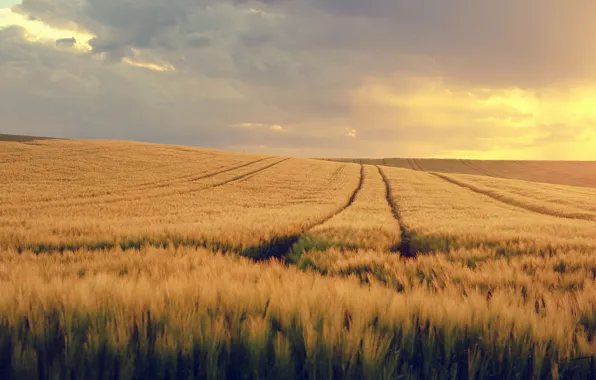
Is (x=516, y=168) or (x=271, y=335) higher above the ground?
(x=516, y=168)

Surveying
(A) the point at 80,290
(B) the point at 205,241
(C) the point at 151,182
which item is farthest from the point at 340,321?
(C) the point at 151,182

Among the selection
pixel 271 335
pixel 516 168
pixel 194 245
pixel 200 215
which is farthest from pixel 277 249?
pixel 516 168

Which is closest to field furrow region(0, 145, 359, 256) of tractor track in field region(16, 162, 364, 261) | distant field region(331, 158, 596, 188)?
tractor track in field region(16, 162, 364, 261)

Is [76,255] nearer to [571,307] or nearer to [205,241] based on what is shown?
[205,241]

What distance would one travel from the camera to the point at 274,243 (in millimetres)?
10727

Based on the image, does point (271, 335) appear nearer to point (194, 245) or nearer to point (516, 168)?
point (194, 245)

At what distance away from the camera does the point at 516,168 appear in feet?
302

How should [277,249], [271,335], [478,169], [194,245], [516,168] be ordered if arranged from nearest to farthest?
[271,335]
[194,245]
[277,249]
[478,169]
[516,168]

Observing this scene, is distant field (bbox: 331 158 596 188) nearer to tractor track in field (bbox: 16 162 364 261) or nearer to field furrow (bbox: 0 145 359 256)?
field furrow (bbox: 0 145 359 256)

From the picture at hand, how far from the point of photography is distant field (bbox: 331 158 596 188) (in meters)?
76.3

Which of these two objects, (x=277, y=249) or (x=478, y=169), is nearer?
(x=277, y=249)

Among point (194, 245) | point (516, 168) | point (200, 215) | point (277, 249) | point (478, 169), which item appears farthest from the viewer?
point (516, 168)

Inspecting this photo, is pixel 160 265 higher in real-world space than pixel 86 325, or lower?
lower

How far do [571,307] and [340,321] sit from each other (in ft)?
6.86
